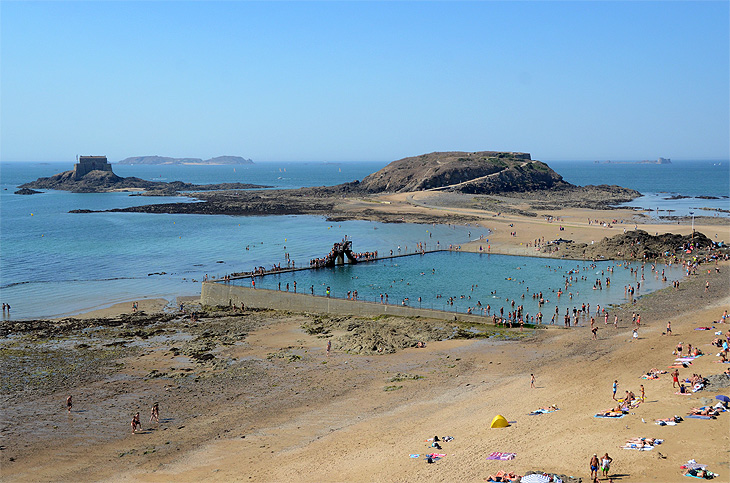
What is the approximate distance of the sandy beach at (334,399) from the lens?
18.1 m

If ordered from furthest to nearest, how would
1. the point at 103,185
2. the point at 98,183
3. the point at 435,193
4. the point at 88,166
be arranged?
the point at 88,166 → the point at 98,183 → the point at 103,185 → the point at 435,193

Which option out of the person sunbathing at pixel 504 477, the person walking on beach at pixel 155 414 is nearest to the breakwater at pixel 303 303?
the person walking on beach at pixel 155 414

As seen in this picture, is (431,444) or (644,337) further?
(644,337)

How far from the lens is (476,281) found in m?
48.8

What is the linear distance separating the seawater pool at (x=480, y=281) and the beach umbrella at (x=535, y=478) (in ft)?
72.9

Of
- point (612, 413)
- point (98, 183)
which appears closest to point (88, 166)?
point (98, 183)

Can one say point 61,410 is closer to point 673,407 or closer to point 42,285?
point 673,407

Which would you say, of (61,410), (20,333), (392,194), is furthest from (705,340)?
(392,194)

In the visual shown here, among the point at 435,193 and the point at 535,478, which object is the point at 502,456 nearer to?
the point at 535,478

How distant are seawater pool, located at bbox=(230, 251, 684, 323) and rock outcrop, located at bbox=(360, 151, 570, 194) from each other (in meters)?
74.3

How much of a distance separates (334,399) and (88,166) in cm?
17384

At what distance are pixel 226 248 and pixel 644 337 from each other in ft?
157

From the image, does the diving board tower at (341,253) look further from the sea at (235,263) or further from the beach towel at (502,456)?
the beach towel at (502,456)

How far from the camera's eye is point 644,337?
31.0 m
